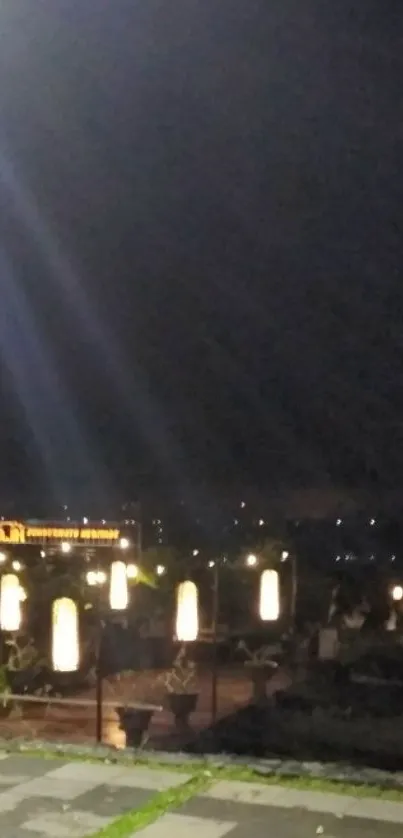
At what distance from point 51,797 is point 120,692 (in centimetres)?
1066

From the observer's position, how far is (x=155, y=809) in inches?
195

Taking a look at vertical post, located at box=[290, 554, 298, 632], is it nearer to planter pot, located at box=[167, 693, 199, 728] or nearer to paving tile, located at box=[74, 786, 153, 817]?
planter pot, located at box=[167, 693, 199, 728]

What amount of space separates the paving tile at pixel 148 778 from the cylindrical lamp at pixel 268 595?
699cm

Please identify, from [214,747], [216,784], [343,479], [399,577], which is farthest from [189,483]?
[216,784]

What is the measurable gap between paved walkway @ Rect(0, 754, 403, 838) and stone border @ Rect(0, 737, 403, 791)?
0.21m

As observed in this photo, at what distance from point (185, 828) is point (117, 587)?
1042cm

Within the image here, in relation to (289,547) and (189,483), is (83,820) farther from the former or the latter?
(189,483)

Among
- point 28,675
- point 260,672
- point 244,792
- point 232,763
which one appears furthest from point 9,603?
point 244,792

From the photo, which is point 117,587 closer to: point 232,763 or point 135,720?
point 135,720

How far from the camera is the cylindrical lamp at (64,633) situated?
9.68 metres

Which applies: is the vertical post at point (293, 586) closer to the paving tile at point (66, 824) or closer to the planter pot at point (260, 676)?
the planter pot at point (260, 676)

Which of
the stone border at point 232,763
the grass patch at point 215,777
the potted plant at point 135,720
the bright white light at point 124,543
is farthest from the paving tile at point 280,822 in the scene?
the bright white light at point 124,543

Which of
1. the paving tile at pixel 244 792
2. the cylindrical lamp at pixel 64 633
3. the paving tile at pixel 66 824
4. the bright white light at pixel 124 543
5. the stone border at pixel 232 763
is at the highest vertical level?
the bright white light at pixel 124 543

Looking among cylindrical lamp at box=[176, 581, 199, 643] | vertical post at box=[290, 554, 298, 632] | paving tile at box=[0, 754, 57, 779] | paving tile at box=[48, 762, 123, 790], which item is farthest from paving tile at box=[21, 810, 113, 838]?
vertical post at box=[290, 554, 298, 632]
